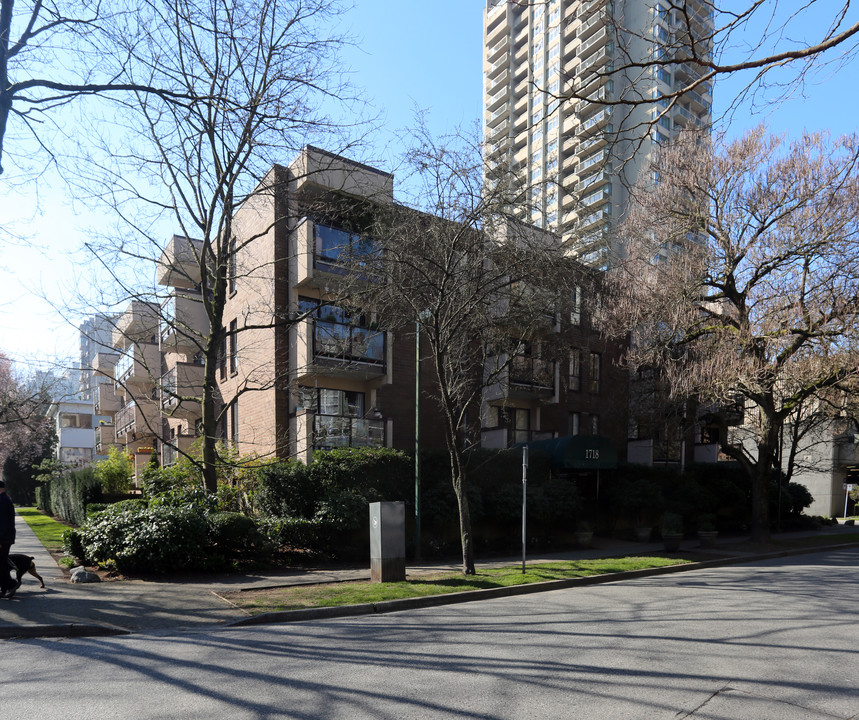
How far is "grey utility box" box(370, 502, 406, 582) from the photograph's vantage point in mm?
12094

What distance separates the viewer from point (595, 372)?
1152 inches

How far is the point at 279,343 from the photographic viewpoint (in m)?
20.7

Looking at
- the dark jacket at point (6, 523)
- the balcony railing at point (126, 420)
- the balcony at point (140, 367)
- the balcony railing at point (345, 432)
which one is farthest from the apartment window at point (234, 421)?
the dark jacket at point (6, 523)

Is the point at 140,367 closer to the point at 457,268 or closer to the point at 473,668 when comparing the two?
the point at 457,268

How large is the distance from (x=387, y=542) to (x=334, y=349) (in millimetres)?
9366

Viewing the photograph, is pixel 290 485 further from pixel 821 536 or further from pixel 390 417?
pixel 821 536

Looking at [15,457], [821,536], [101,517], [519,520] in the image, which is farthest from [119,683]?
[15,457]

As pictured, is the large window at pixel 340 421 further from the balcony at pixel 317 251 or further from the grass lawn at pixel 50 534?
the grass lawn at pixel 50 534

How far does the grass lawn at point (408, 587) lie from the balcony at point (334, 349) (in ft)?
27.7

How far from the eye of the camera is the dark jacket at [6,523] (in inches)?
384

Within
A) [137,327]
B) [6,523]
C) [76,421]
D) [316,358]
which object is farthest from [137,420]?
[76,421]

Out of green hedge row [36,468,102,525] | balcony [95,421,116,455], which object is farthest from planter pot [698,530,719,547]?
balcony [95,421,116,455]

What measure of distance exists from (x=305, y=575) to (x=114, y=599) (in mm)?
3983

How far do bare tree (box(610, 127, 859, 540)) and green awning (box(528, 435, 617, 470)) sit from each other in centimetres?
316
